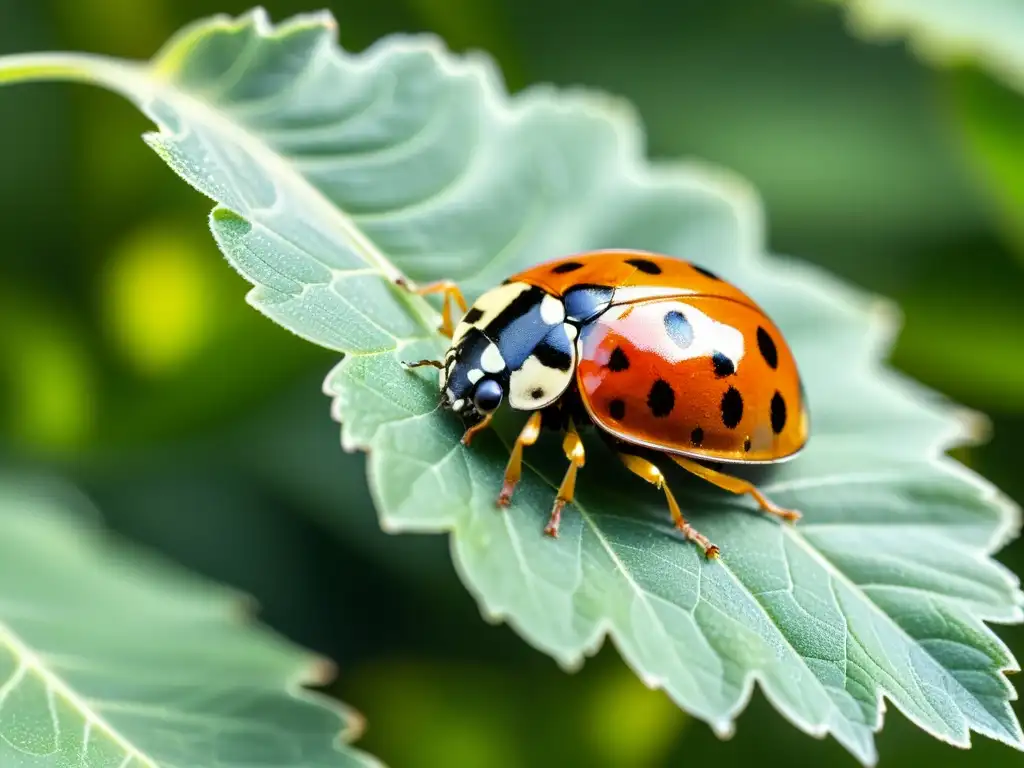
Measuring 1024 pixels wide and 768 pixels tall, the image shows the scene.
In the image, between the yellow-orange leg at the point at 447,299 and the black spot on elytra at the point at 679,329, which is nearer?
the black spot on elytra at the point at 679,329

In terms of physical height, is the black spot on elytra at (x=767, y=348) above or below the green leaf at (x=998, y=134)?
below

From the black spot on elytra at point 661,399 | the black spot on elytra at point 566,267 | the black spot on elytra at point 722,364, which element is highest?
the black spot on elytra at point 566,267

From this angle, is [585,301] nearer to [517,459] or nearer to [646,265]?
[646,265]

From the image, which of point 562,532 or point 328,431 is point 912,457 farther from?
point 328,431

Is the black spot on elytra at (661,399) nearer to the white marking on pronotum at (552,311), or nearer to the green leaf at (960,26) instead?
the white marking on pronotum at (552,311)

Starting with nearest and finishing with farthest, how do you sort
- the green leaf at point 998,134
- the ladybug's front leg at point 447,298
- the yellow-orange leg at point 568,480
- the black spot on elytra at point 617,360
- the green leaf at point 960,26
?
the yellow-orange leg at point 568,480
the black spot on elytra at point 617,360
the ladybug's front leg at point 447,298
the green leaf at point 960,26
the green leaf at point 998,134

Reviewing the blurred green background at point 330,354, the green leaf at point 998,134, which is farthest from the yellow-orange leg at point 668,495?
the green leaf at point 998,134

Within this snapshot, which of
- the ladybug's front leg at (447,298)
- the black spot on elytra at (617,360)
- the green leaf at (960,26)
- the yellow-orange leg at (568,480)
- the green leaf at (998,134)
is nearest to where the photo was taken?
the yellow-orange leg at (568,480)
